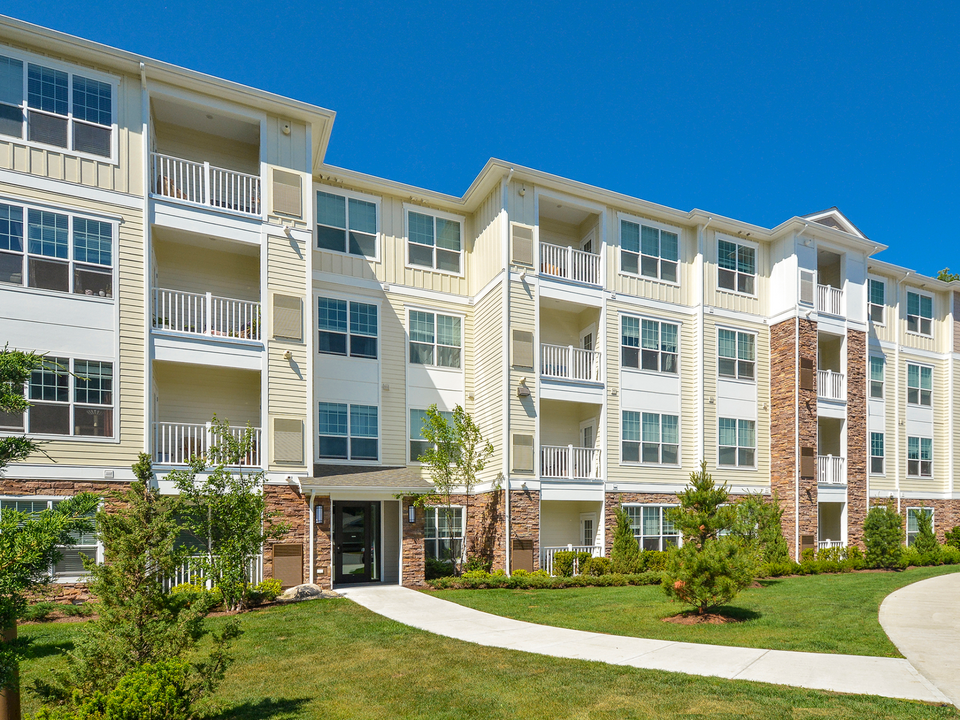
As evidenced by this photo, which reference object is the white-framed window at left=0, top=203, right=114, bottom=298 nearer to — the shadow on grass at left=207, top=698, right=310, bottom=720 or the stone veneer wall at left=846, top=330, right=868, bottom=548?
the shadow on grass at left=207, top=698, right=310, bottom=720

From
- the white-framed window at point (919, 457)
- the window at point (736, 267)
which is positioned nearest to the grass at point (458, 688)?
Answer: the window at point (736, 267)

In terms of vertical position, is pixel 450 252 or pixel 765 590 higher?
pixel 450 252

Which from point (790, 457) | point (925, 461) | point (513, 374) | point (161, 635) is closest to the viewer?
point (161, 635)

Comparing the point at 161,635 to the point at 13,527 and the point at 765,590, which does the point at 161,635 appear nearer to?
the point at 13,527

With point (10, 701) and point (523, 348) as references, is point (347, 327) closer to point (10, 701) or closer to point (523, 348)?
point (523, 348)

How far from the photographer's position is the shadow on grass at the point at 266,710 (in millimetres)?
7137

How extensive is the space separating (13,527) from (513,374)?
15386 mm

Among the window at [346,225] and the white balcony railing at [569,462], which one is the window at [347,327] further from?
the white balcony railing at [569,462]

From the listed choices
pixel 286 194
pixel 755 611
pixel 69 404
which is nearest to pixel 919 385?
pixel 755 611

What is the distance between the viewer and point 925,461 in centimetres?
2845

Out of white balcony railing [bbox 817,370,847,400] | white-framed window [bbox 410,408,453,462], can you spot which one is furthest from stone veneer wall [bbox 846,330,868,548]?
white-framed window [bbox 410,408,453,462]

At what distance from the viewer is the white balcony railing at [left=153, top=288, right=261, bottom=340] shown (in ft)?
54.3

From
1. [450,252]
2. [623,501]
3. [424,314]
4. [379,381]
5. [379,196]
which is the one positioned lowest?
[623,501]

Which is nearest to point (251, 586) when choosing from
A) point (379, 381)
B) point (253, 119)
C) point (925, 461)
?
point (379, 381)
